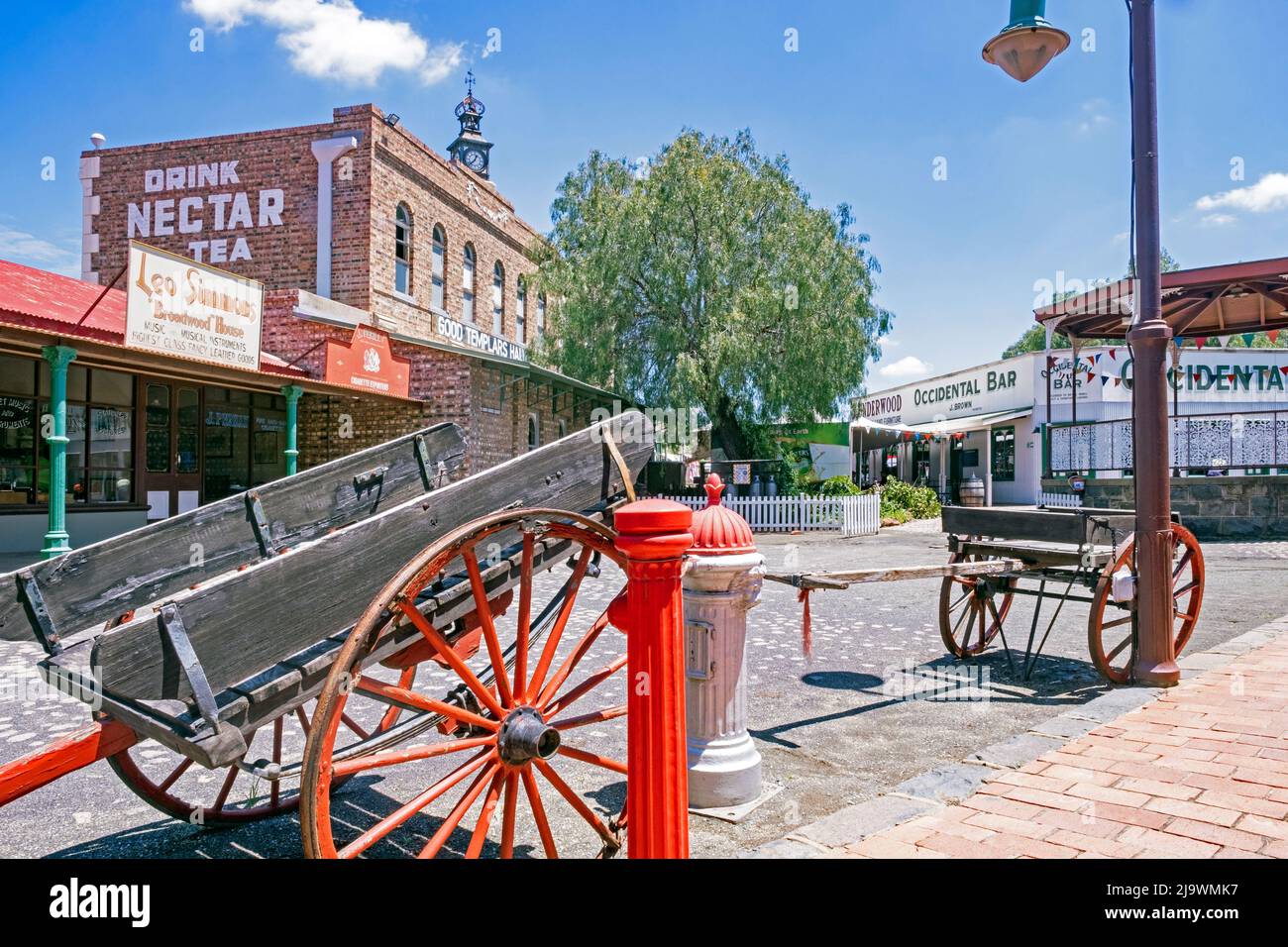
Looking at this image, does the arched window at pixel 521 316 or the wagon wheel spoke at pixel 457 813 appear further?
the arched window at pixel 521 316

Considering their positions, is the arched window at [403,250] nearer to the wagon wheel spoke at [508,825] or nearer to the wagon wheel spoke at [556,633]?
the wagon wheel spoke at [556,633]

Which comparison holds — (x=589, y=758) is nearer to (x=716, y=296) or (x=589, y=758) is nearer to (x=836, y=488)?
(x=716, y=296)

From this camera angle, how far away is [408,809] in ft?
7.74

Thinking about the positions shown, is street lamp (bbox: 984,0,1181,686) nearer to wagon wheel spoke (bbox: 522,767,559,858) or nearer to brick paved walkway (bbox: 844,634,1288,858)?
brick paved walkway (bbox: 844,634,1288,858)

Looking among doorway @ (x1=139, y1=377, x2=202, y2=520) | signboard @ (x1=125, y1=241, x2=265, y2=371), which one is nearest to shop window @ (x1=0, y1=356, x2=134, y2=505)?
doorway @ (x1=139, y1=377, x2=202, y2=520)

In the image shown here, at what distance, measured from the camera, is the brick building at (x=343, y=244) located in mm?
16672

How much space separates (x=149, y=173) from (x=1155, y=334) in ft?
71.7

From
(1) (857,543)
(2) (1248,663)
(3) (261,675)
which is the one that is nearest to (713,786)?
(3) (261,675)

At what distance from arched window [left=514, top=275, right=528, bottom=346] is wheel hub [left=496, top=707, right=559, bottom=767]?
913 inches

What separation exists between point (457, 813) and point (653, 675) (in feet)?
2.60

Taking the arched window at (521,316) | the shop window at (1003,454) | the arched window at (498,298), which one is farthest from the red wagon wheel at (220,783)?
the shop window at (1003,454)

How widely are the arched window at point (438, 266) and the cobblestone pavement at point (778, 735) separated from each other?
14.1 metres

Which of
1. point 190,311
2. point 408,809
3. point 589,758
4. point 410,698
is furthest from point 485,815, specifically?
point 190,311
